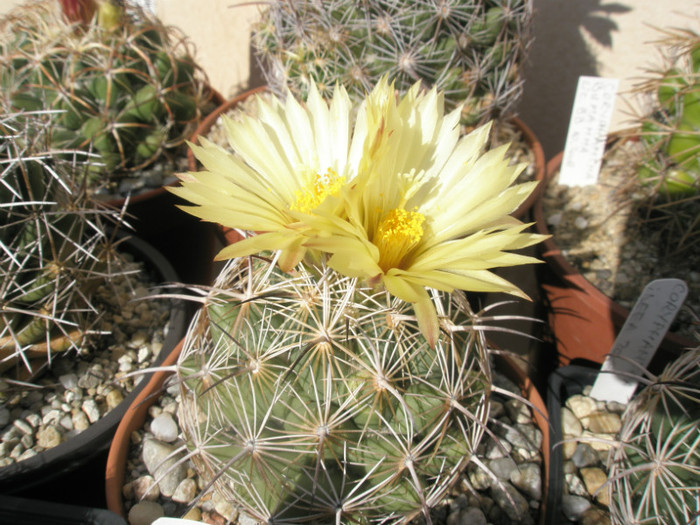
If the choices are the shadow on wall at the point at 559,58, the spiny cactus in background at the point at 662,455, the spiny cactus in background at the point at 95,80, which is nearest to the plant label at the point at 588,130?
the shadow on wall at the point at 559,58

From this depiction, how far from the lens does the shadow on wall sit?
1.68 m

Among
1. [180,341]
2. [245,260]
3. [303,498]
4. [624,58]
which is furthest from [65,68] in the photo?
[624,58]

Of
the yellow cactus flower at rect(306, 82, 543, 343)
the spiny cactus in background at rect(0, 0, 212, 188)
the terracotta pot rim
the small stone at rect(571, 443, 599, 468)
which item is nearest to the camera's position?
the yellow cactus flower at rect(306, 82, 543, 343)

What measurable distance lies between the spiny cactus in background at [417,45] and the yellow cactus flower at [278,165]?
0.46 m

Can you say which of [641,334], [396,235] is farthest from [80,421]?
[641,334]

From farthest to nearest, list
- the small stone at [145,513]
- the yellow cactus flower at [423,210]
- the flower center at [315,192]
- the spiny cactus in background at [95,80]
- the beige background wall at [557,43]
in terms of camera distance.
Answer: the beige background wall at [557,43] < the spiny cactus in background at [95,80] < the small stone at [145,513] < the flower center at [315,192] < the yellow cactus flower at [423,210]

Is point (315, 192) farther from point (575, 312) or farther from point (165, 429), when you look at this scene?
point (575, 312)

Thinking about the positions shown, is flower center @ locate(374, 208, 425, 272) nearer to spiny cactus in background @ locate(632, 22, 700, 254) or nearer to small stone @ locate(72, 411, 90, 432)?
small stone @ locate(72, 411, 90, 432)

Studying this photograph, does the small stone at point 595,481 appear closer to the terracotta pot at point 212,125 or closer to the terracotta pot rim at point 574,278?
the terracotta pot rim at point 574,278

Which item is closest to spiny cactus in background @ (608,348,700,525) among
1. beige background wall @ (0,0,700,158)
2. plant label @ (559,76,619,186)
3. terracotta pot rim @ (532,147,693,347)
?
terracotta pot rim @ (532,147,693,347)

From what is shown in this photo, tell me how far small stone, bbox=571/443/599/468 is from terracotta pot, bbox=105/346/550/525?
57mm

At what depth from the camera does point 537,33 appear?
1762 millimetres

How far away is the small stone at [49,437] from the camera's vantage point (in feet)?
2.93

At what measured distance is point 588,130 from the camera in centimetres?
137
